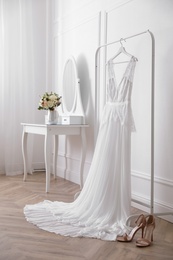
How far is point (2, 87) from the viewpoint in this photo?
501 cm

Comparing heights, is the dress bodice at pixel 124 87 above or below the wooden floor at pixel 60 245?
above

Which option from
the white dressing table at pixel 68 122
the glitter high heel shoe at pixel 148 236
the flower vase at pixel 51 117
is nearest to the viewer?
the glitter high heel shoe at pixel 148 236

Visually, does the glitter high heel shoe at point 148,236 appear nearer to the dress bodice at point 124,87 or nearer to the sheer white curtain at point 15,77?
the dress bodice at point 124,87

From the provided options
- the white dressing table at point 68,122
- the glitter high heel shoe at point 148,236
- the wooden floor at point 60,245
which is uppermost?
the white dressing table at point 68,122

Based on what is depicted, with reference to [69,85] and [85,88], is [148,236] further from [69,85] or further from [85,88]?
[69,85]

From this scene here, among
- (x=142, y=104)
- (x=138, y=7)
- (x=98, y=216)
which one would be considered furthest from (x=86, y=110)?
(x=98, y=216)

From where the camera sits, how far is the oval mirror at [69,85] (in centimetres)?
440

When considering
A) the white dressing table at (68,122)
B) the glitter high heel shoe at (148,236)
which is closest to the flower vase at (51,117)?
the white dressing table at (68,122)

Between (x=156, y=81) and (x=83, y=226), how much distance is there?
1340mm

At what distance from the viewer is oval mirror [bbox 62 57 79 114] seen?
173 inches

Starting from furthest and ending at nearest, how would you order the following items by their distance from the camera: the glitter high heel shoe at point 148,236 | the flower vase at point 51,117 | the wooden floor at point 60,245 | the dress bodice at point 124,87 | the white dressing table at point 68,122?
1. the flower vase at point 51,117
2. the white dressing table at point 68,122
3. the dress bodice at point 124,87
4. the glitter high heel shoe at point 148,236
5. the wooden floor at point 60,245

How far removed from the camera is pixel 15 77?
5078 mm

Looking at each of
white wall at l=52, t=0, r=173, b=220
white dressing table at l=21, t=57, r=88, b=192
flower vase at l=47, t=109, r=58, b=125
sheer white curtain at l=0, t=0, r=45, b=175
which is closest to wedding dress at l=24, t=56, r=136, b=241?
white wall at l=52, t=0, r=173, b=220

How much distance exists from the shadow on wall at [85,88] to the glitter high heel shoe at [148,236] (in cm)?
186
